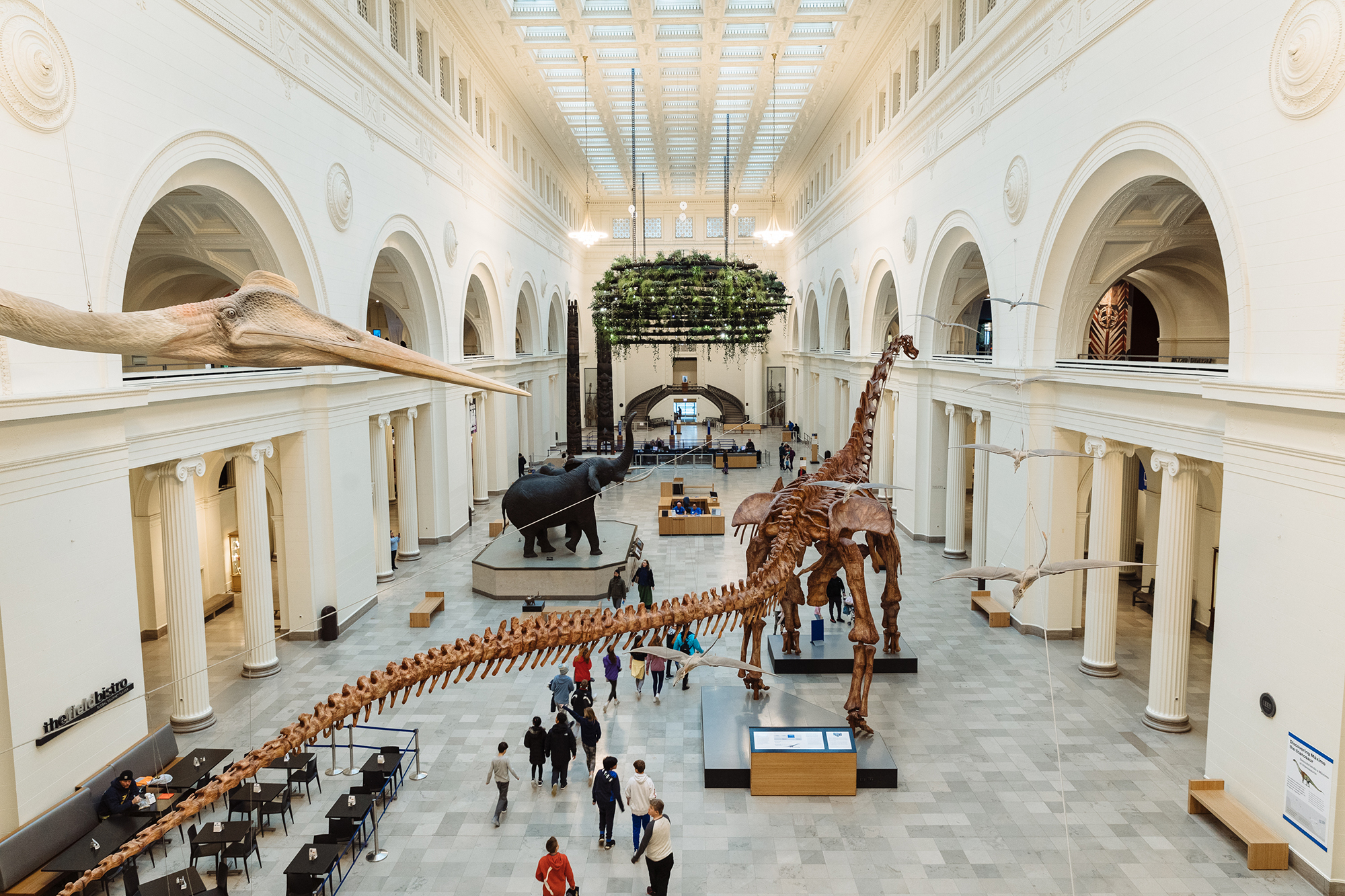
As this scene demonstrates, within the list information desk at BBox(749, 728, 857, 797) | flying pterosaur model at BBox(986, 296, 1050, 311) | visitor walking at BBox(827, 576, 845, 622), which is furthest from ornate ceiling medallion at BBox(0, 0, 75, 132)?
visitor walking at BBox(827, 576, 845, 622)

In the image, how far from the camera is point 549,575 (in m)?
15.3

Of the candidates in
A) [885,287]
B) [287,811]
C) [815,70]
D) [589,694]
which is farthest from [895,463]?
[287,811]

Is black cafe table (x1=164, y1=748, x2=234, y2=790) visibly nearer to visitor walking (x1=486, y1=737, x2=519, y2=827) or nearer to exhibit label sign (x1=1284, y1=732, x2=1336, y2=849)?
visitor walking (x1=486, y1=737, x2=519, y2=827)

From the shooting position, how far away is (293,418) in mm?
12828

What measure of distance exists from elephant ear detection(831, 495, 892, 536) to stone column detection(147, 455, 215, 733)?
7.83 meters

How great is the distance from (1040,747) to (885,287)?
1612 cm

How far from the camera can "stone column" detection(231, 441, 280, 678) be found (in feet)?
38.7

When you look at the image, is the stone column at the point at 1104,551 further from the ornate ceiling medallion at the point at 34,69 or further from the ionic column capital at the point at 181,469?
the ornate ceiling medallion at the point at 34,69

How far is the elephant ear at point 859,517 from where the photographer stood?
9531 mm

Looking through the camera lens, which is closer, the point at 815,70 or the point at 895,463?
the point at 895,463

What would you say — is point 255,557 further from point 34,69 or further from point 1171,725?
point 1171,725

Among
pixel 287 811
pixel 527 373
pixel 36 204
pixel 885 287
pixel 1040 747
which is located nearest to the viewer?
pixel 36 204

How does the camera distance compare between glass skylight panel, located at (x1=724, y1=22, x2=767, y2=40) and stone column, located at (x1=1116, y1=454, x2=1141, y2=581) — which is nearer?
stone column, located at (x1=1116, y1=454, x2=1141, y2=581)

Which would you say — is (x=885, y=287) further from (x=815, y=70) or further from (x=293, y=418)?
(x=293, y=418)
